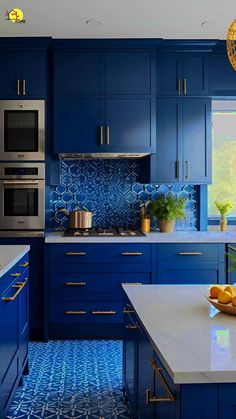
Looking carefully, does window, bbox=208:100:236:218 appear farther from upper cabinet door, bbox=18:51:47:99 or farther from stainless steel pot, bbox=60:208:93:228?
upper cabinet door, bbox=18:51:47:99

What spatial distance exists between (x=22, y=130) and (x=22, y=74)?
514mm

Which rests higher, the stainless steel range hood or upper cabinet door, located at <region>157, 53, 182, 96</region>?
upper cabinet door, located at <region>157, 53, 182, 96</region>

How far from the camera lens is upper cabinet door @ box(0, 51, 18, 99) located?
13.7 ft

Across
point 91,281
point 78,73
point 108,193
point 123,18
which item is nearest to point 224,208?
point 108,193

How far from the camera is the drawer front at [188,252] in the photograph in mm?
4090

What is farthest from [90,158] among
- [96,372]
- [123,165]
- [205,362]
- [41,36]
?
[205,362]

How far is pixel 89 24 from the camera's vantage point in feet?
12.6

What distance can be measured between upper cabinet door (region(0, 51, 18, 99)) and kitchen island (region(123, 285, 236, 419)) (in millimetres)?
2499

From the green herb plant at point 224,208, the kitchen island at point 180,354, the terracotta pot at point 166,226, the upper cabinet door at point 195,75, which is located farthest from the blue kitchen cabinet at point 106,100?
the kitchen island at point 180,354

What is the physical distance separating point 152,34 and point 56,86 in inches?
38.8

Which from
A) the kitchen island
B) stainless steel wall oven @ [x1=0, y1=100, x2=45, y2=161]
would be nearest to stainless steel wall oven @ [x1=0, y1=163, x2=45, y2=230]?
stainless steel wall oven @ [x1=0, y1=100, x2=45, y2=161]

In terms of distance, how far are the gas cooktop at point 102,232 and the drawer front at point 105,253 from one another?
0.13 meters

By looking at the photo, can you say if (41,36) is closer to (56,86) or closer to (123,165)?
(56,86)

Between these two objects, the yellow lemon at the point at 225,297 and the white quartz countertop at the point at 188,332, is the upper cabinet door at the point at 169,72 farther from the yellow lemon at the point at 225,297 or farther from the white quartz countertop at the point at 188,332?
the yellow lemon at the point at 225,297
